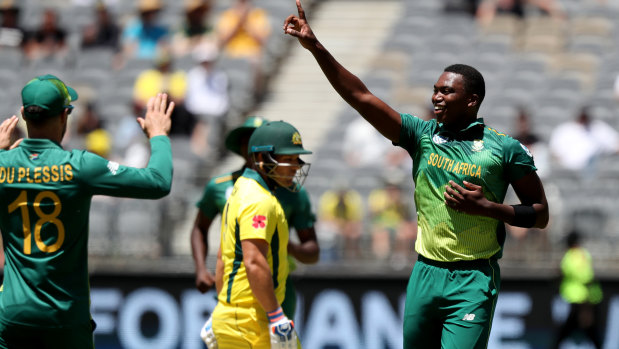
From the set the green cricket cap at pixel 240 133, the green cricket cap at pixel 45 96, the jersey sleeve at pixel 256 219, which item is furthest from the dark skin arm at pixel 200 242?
the green cricket cap at pixel 45 96

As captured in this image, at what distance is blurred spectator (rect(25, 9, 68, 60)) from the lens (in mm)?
16891

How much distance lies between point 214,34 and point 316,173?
4125 mm

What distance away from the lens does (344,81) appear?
5.25m

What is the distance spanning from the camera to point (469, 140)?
5410 mm

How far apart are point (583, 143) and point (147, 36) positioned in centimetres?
788

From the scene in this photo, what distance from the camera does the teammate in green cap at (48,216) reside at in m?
4.92

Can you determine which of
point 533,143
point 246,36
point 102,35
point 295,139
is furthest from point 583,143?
point 102,35

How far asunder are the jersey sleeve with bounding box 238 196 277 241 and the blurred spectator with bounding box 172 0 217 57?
11.0 meters

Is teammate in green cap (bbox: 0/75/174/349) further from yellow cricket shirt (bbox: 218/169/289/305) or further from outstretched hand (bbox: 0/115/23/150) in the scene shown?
yellow cricket shirt (bbox: 218/169/289/305)

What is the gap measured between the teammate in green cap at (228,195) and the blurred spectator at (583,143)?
6418 millimetres

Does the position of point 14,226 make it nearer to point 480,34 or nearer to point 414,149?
point 414,149

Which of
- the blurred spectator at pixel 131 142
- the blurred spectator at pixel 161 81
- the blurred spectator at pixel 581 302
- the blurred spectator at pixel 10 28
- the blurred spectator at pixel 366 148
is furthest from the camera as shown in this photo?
the blurred spectator at pixel 10 28

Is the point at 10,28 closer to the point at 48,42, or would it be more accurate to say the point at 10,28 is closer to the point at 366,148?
the point at 48,42

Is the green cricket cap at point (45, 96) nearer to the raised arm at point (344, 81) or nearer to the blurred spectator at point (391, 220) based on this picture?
the raised arm at point (344, 81)
